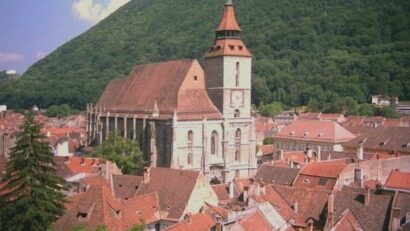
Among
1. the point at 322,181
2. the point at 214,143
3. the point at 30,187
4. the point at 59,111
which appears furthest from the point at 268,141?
the point at 59,111

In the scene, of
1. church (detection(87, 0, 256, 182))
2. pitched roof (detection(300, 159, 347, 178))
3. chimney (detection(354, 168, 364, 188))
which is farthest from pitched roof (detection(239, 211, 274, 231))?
church (detection(87, 0, 256, 182))

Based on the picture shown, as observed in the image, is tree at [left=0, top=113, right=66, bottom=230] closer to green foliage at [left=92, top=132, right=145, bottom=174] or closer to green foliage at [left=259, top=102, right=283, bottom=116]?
green foliage at [left=92, top=132, right=145, bottom=174]

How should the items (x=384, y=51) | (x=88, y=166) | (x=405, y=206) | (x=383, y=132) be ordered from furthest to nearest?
(x=384, y=51) < (x=383, y=132) < (x=88, y=166) < (x=405, y=206)

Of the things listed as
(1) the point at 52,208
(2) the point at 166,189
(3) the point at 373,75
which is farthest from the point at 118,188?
(3) the point at 373,75

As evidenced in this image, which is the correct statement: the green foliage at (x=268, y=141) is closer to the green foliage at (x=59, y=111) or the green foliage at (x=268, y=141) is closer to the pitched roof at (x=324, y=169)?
the pitched roof at (x=324, y=169)

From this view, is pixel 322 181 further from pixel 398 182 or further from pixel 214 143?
pixel 214 143

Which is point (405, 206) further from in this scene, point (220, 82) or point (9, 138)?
point (9, 138)
